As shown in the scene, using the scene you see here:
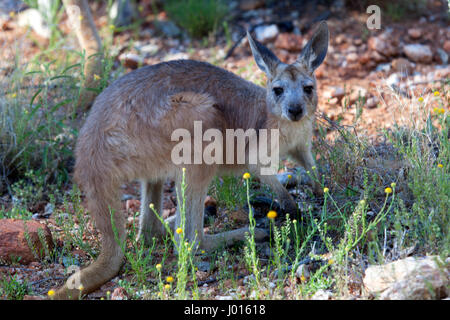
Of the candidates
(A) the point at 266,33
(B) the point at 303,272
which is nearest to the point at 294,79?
(B) the point at 303,272

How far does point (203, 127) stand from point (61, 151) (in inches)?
67.3

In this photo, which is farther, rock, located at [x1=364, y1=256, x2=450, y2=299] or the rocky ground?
the rocky ground

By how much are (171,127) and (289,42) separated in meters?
3.05

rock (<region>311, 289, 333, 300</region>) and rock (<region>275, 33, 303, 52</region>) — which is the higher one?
rock (<region>275, 33, 303, 52</region>)

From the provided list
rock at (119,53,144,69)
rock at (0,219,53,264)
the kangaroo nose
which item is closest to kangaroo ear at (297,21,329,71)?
the kangaroo nose

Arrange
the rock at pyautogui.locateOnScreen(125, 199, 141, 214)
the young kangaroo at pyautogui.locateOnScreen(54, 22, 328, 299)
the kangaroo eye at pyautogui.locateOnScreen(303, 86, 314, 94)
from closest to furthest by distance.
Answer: the young kangaroo at pyautogui.locateOnScreen(54, 22, 328, 299)
the kangaroo eye at pyautogui.locateOnScreen(303, 86, 314, 94)
the rock at pyautogui.locateOnScreen(125, 199, 141, 214)

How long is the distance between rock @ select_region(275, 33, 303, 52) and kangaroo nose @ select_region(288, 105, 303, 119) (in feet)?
8.72

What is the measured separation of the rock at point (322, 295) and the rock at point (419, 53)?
370cm

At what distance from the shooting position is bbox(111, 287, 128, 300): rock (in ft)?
10.1

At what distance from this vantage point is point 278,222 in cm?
390

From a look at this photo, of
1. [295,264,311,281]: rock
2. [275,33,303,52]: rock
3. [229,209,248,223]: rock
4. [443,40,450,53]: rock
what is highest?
[275,33,303,52]: rock

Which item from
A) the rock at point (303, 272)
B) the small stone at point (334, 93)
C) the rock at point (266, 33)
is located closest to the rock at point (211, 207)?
the rock at point (303, 272)

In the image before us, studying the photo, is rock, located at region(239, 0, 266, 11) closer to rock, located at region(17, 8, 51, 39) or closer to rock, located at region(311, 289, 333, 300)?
rock, located at region(17, 8, 51, 39)

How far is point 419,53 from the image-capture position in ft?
19.2
